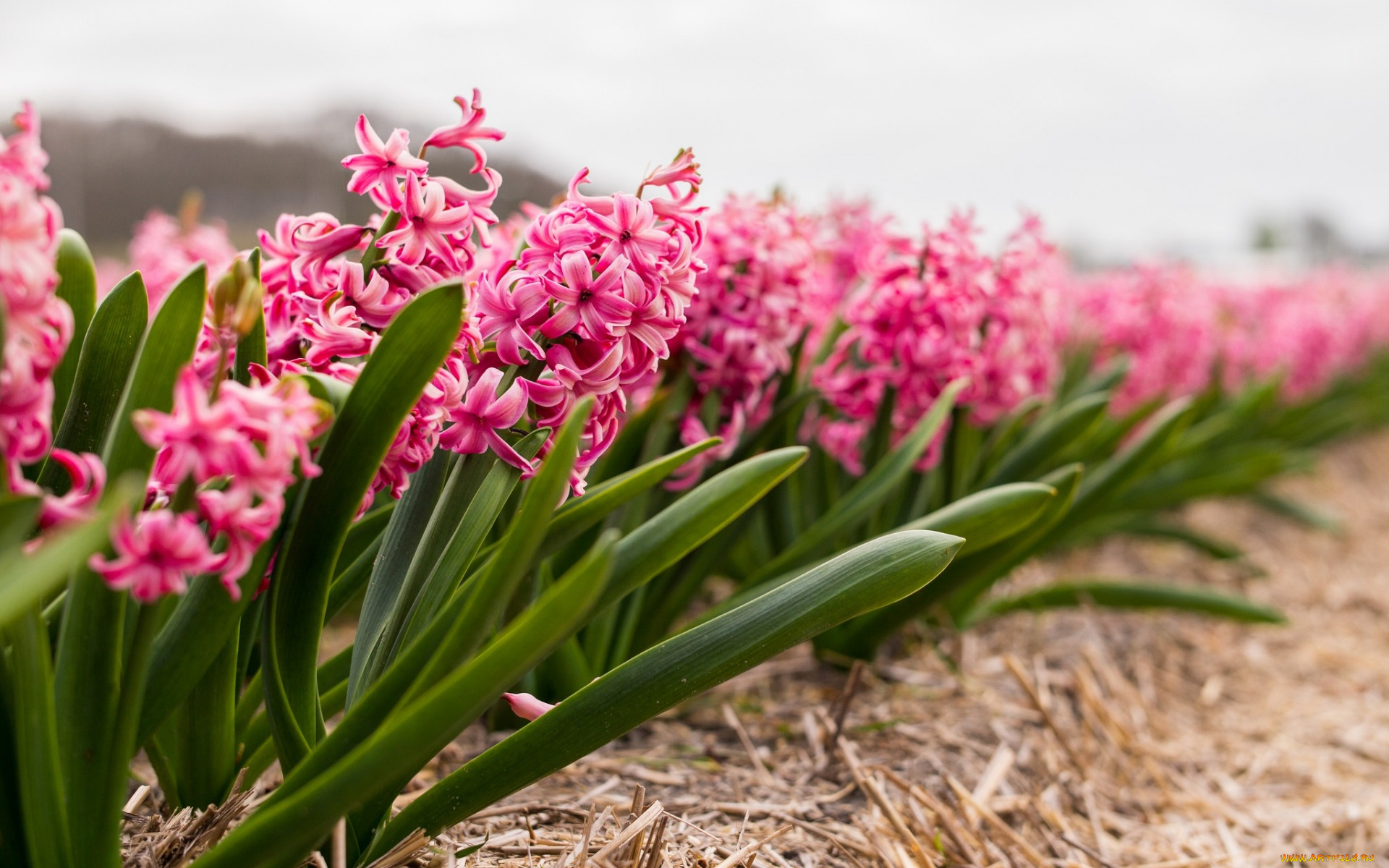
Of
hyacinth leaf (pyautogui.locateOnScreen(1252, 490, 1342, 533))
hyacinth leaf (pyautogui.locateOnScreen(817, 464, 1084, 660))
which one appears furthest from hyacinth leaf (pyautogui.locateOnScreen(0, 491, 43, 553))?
hyacinth leaf (pyautogui.locateOnScreen(1252, 490, 1342, 533))

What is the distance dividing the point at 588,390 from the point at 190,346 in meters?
0.40

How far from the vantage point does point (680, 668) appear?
42.9 inches

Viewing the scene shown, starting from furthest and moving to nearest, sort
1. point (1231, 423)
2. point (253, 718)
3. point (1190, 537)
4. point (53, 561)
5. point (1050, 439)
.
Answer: point (1231, 423) → point (1190, 537) → point (1050, 439) → point (253, 718) → point (53, 561)

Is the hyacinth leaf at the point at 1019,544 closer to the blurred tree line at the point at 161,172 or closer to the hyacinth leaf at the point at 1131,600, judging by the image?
the hyacinth leaf at the point at 1131,600

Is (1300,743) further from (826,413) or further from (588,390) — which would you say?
(588,390)

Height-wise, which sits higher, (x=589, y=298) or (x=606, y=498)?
(x=589, y=298)

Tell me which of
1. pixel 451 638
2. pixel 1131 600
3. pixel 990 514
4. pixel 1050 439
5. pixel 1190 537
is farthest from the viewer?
pixel 1190 537

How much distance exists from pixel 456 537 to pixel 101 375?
449mm

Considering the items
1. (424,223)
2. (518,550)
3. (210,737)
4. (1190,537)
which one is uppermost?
(424,223)

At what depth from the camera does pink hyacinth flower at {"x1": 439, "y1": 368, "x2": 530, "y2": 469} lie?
1041 mm

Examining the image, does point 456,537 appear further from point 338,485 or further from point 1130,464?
point 1130,464

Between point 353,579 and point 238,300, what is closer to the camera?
point 238,300

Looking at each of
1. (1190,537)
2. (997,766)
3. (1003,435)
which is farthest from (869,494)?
(1190,537)

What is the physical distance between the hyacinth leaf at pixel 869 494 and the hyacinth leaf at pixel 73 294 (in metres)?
1.14
